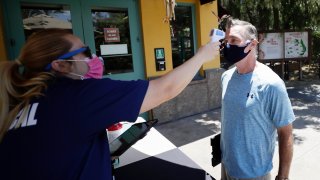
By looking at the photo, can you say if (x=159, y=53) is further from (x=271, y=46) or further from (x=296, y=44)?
(x=296, y=44)

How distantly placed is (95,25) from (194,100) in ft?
9.84

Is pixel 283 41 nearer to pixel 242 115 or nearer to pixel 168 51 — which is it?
pixel 168 51

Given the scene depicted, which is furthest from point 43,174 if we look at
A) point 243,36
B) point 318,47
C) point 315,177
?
point 318,47

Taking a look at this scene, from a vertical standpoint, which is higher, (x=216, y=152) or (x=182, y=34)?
(x=182, y=34)

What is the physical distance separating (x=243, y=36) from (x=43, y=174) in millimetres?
1717

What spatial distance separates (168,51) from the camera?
6395 mm

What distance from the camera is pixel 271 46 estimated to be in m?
9.65

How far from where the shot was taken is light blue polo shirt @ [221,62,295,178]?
6.10 feet

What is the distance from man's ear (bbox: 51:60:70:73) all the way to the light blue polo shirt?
1289mm

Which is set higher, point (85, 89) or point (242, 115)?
point (85, 89)

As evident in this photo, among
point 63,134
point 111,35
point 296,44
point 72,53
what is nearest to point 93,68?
point 72,53

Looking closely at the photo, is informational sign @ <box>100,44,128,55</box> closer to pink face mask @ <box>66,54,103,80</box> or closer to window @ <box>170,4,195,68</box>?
window @ <box>170,4,195,68</box>

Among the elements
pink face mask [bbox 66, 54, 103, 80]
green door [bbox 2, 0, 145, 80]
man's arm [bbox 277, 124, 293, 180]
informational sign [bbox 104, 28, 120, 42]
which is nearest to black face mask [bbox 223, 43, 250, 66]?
man's arm [bbox 277, 124, 293, 180]

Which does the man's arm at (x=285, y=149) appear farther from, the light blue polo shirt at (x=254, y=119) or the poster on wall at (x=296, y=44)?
the poster on wall at (x=296, y=44)
